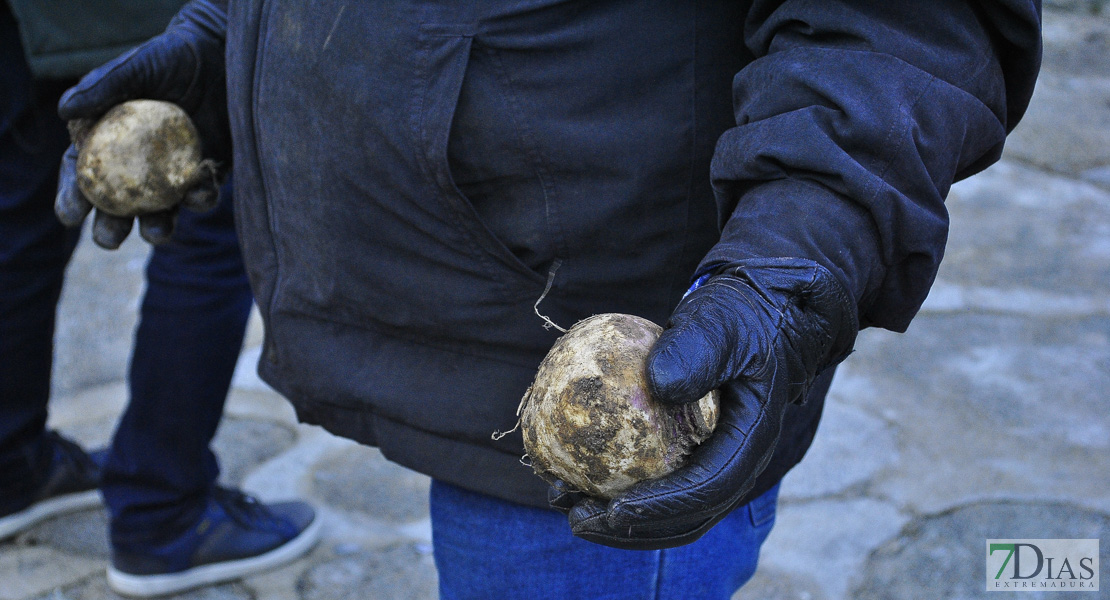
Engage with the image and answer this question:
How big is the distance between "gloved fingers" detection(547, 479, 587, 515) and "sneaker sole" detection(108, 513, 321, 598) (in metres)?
1.70

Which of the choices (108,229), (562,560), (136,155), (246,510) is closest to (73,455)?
(246,510)

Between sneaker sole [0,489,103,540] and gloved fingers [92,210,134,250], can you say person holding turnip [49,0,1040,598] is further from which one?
sneaker sole [0,489,103,540]

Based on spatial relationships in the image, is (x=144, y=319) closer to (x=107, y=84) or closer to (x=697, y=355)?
(x=107, y=84)

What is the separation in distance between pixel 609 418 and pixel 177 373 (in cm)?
160

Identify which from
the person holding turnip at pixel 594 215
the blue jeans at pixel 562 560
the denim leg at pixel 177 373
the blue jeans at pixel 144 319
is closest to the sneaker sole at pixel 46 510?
the blue jeans at pixel 144 319

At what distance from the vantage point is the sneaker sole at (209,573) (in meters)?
2.46

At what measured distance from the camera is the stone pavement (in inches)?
101

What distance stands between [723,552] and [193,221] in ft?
5.01

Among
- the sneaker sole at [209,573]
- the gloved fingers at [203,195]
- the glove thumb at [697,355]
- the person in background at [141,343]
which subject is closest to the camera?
the glove thumb at [697,355]

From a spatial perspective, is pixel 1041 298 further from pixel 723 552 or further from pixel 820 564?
pixel 723 552

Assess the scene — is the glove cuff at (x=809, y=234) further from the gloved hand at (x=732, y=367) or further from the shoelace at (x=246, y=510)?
the shoelace at (x=246, y=510)

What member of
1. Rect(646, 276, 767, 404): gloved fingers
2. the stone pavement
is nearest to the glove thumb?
Rect(646, 276, 767, 404): gloved fingers

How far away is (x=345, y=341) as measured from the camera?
4.46 feet

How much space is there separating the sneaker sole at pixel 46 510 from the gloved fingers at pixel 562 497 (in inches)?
84.1
